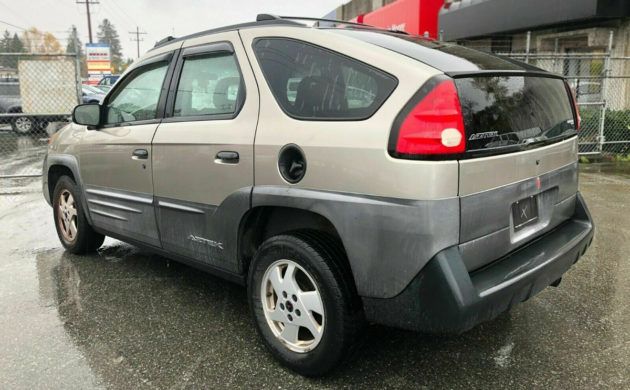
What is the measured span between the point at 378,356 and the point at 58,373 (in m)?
1.75

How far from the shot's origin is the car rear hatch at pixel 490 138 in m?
2.28

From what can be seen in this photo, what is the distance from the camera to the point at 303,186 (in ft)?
8.57

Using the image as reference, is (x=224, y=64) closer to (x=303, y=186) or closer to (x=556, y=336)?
(x=303, y=186)

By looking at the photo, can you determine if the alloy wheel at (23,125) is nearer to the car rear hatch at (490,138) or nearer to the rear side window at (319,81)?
the rear side window at (319,81)

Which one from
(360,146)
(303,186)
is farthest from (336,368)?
(360,146)

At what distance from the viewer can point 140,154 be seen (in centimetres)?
370

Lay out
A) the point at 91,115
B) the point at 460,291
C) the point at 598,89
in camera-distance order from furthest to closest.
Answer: the point at 598,89 < the point at 91,115 < the point at 460,291

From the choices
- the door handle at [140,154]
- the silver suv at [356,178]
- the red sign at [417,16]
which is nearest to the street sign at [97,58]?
the red sign at [417,16]

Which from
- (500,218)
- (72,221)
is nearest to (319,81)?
(500,218)

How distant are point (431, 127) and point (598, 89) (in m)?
10.2

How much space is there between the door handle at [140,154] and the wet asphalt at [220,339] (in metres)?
1.02

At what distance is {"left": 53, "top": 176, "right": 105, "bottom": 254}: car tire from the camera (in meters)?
4.65

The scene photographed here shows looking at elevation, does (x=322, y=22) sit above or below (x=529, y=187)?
above

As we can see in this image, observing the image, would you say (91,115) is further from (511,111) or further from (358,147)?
(511,111)
